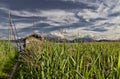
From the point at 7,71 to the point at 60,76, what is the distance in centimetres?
644

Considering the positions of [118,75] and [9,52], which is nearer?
[118,75]

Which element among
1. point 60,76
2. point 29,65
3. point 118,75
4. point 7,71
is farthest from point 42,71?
point 7,71

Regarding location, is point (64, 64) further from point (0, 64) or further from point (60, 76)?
point (0, 64)

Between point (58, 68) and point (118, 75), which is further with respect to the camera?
point (58, 68)

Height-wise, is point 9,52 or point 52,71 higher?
point 52,71

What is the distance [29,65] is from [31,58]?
1.22ft

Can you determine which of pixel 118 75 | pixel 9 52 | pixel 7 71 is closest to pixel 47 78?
pixel 118 75

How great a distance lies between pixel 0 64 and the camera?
1275 centimetres

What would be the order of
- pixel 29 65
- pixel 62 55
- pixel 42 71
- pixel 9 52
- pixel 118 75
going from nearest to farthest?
pixel 118 75 → pixel 42 71 → pixel 62 55 → pixel 29 65 → pixel 9 52

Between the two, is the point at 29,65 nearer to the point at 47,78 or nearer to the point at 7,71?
the point at 47,78

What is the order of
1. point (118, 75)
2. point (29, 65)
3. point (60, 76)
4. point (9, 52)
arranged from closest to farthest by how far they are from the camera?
point (118, 75) → point (60, 76) → point (29, 65) → point (9, 52)

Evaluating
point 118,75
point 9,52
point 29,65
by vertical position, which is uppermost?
point 118,75

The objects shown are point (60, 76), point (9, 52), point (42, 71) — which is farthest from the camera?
point (9, 52)

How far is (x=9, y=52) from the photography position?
683 inches
